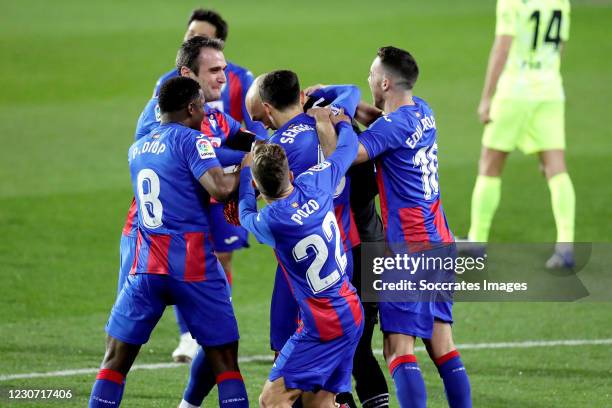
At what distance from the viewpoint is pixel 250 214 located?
561cm

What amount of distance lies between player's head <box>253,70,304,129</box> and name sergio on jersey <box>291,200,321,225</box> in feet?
1.99

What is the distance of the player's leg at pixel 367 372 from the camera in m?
6.43

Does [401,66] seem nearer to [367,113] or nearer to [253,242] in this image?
[367,113]

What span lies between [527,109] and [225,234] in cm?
342

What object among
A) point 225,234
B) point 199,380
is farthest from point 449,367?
point 225,234

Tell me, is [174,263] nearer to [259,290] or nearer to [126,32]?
[259,290]

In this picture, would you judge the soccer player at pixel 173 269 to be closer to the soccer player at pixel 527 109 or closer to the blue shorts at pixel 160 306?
the blue shorts at pixel 160 306

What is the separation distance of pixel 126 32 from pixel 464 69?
8465 mm

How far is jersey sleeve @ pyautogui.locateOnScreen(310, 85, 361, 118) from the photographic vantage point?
20.2ft

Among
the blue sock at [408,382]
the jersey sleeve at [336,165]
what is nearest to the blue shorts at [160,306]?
the jersey sleeve at [336,165]

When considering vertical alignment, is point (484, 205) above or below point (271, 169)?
below

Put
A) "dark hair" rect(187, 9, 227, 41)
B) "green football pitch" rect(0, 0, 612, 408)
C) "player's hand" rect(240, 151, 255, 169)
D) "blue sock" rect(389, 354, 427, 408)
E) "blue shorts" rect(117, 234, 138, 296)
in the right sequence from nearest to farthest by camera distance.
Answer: "player's hand" rect(240, 151, 255, 169) < "blue sock" rect(389, 354, 427, 408) < "blue shorts" rect(117, 234, 138, 296) < "green football pitch" rect(0, 0, 612, 408) < "dark hair" rect(187, 9, 227, 41)

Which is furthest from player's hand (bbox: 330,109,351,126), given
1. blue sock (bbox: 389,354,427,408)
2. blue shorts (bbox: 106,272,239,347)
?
blue sock (bbox: 389,354,427,408)

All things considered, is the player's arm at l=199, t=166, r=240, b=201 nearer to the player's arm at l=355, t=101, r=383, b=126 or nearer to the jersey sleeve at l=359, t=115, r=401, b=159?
the jersey sleeve at l=359, t=115, r=401, b=159
